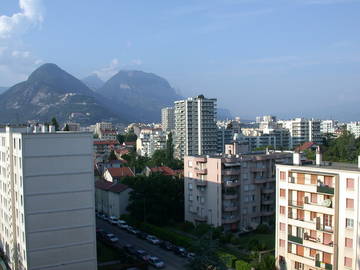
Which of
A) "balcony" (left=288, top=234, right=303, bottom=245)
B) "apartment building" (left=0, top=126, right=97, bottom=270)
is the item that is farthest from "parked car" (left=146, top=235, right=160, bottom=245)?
"balcony" (left=288, top=234, right=303, bottom=245)

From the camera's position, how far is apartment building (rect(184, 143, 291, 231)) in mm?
39875

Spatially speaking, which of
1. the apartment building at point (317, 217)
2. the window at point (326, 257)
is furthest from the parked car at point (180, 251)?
the window at point (326, 257)

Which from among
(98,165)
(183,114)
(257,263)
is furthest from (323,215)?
(183,114)

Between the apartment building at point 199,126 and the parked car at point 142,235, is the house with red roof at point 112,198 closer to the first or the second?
the parked car at point 142,235

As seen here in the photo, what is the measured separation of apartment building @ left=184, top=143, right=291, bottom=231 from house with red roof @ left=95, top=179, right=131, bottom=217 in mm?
8194

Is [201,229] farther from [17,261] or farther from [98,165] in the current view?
[98,165]

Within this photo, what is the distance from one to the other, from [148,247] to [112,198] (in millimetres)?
13411

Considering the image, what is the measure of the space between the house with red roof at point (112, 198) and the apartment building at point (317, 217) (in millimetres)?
23050

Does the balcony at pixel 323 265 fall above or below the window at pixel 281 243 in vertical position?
below

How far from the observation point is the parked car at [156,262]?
31.8 metres

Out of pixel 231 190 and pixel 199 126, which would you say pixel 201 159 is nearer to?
pixel 231 190

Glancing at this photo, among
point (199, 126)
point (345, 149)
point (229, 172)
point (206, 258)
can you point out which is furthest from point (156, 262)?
point (199, 126)

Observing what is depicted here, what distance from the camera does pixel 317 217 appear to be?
2620 centimetres

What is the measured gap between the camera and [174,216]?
4569cm
